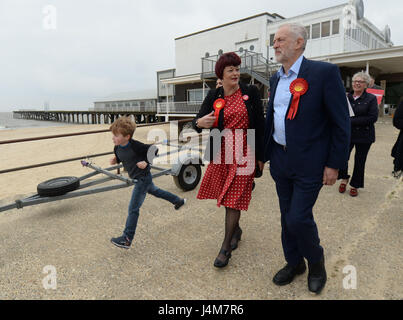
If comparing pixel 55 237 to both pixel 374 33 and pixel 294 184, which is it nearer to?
pixel 294 184

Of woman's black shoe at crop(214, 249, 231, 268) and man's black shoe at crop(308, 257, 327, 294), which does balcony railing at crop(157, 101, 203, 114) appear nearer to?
woman's black shoe at crop(214, 249, 231, 268)

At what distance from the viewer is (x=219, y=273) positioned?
8.29ft

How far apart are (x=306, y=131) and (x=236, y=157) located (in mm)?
722

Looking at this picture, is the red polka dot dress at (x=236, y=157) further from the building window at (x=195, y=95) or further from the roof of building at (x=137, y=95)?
the roof of building at (x=137, y=95)

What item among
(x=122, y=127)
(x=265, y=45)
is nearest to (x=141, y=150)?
(x=122, y=127)

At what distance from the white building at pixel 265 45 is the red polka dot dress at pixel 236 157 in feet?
46.2

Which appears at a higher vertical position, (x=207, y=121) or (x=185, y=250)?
(x=207, y=121)

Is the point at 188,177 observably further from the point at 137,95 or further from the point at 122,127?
the point at 137,95

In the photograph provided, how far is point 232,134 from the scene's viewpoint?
2.53 meters

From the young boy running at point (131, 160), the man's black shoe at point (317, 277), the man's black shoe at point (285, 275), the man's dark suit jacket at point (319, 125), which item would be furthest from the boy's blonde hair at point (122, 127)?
the man's black shoe at point (317, 277)

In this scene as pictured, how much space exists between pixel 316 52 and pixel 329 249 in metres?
19.9

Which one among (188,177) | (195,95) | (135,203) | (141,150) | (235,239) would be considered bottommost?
(235,239)

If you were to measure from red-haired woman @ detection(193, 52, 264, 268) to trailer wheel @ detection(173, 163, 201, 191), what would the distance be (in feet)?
7.57
